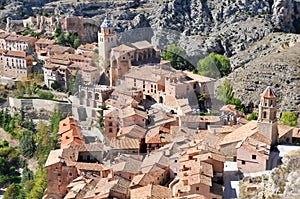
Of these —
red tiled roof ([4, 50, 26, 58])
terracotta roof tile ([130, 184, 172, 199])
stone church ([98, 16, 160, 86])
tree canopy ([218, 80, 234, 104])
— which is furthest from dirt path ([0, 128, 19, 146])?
terracotta roof tile ([130, 184, 172, 199])

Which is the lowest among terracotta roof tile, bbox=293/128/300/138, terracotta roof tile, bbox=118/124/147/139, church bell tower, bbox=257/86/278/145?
terracotta roof tile, bbox=118/124/147/139

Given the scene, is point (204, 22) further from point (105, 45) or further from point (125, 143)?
point (125, 143)

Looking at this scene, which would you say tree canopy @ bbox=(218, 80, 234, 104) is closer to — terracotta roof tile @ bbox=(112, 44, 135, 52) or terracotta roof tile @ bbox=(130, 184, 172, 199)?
terracotta roof tile @ bbox=(112, 44, 135, 52)

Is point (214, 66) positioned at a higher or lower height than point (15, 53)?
lower

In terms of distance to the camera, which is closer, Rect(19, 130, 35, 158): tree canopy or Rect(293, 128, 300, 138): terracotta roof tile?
Rect(293, 128, 300, 138): terracotta roof tile

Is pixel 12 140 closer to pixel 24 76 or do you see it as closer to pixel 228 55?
pixel 24 76

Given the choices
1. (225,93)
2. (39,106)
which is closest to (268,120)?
(225,93)

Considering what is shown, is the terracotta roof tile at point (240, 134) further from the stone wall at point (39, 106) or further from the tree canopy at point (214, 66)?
the stone wall at point (39, 106)

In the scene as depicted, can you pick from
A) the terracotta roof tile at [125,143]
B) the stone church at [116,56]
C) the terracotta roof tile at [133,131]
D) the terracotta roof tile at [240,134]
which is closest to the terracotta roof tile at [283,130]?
the terracotta roof tile at [240,134]

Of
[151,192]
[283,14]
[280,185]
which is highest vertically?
[283,14]
